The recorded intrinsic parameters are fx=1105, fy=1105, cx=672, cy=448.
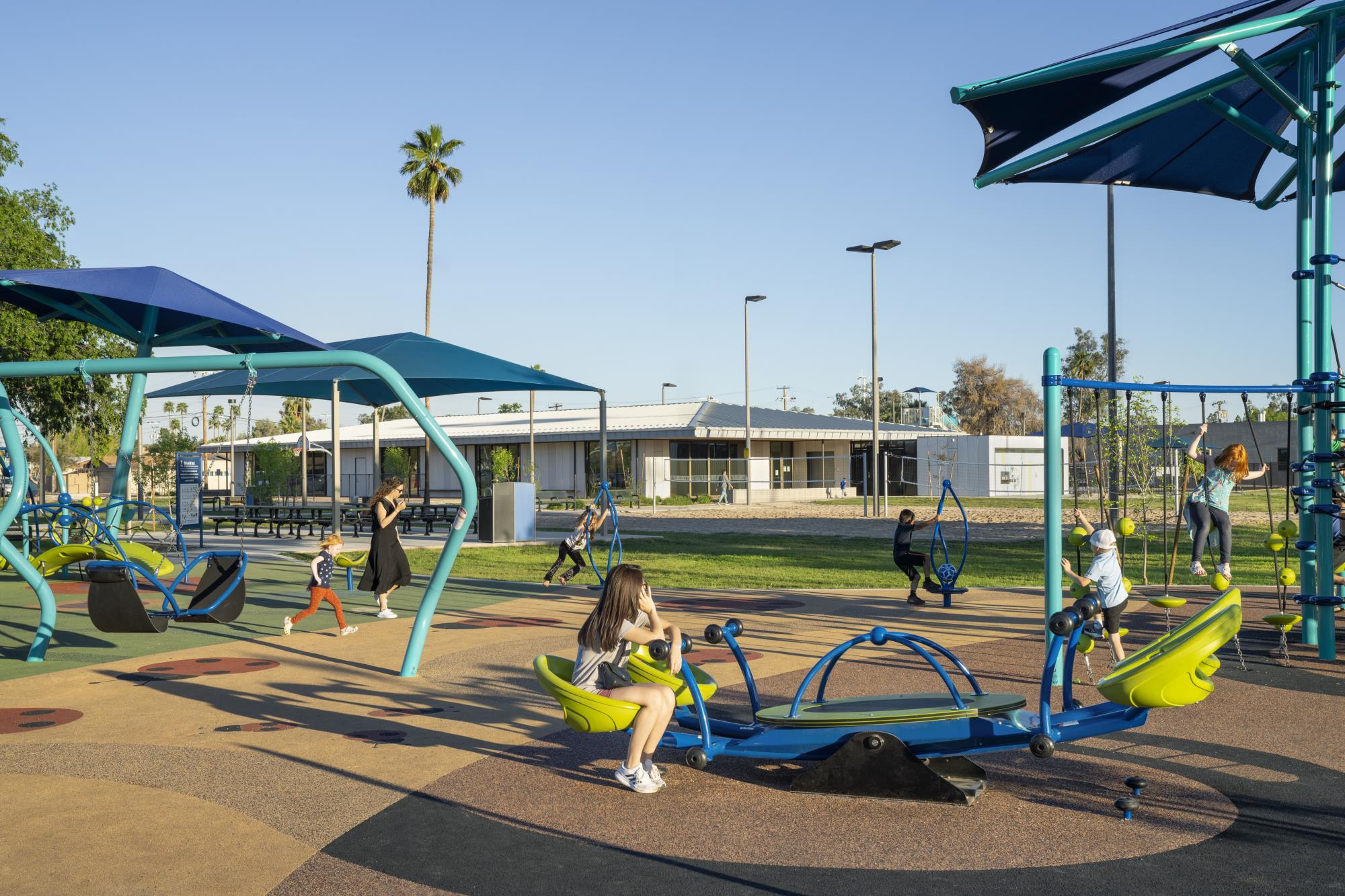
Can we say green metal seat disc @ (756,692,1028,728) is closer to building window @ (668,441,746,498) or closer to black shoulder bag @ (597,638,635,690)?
black shoulder bag @ (597,638,635,690)

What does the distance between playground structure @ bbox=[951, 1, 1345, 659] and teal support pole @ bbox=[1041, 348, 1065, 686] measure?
0.4 inches

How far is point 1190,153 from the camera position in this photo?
40.0ft

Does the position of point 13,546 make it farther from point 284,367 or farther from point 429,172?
Answer: point 429,172

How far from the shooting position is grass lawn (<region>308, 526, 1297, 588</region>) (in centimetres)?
1648

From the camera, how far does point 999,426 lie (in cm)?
9969

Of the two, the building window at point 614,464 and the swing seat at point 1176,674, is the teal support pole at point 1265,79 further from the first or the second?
the building window at point 614,464

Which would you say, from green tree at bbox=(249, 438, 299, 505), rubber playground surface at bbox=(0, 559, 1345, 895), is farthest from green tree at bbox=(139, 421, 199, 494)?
rubber playground surface at bbox=(0, 559, 1345, 895)

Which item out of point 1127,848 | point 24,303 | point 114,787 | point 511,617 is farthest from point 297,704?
point 24,303

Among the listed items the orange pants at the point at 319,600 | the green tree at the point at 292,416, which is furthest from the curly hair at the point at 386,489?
the green tree at the point at 292,416

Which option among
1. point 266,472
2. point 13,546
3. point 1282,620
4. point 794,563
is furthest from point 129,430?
point 266,472

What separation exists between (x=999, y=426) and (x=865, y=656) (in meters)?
94.3

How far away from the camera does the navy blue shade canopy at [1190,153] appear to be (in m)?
11.4

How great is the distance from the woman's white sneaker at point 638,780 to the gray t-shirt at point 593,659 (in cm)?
50

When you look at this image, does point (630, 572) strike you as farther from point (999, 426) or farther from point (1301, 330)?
point (999, 426)
